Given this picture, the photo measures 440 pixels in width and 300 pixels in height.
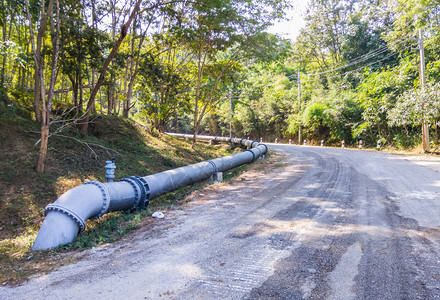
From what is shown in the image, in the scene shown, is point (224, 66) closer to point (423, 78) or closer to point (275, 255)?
point (423, 78)

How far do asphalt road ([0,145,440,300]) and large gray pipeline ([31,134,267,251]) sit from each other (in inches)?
28.5

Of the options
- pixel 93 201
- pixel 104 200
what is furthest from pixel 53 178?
pixel 93 201

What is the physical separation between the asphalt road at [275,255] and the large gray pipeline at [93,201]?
2.37 feet

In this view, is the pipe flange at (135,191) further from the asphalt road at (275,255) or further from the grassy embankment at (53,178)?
the asphalt road at (275,255)

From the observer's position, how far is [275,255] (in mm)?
3902

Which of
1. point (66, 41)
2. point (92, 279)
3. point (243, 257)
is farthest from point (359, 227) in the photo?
point (66, 41)

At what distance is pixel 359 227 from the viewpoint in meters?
4.86

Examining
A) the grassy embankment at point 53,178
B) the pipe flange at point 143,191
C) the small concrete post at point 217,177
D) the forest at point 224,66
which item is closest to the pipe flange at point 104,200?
the grassy embankment at point 53,178

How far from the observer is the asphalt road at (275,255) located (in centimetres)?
312

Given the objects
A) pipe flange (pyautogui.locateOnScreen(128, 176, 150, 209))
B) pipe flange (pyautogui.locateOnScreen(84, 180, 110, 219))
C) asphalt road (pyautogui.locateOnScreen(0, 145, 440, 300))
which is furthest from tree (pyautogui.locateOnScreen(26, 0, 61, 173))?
asphalt road (pyautogui.locateOnScreen(0, 145, 440, 300))

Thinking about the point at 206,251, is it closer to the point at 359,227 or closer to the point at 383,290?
the point at 383,290

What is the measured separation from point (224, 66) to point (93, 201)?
13308 mm

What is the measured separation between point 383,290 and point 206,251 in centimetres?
221

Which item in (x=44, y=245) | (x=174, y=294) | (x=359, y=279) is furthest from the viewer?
(x=44, y=245)
